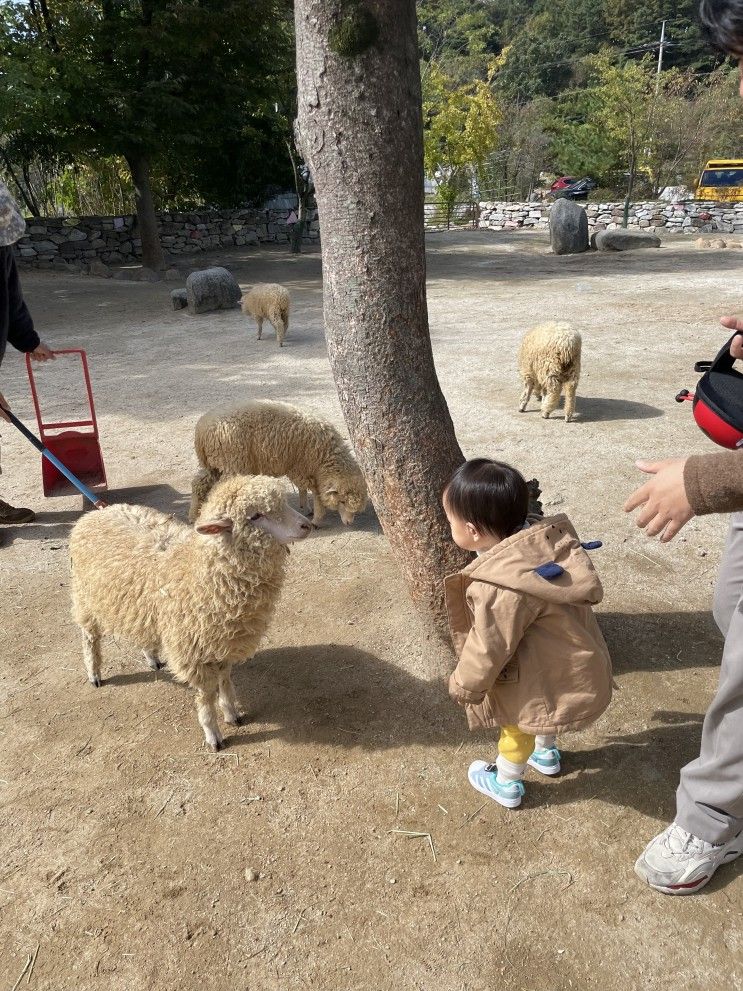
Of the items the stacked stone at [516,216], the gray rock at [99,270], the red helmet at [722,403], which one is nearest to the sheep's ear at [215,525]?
the red helmet at [722,403]

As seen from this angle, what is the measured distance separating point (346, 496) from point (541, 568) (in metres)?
2.83

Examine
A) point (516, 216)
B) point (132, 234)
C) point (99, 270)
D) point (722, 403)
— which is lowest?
point (99, 270)

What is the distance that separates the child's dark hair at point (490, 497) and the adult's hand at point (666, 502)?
491mm

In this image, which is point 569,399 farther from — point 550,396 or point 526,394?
point 526,394

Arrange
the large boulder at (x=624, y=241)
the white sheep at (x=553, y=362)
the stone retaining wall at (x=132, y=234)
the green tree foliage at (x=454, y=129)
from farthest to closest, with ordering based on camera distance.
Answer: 1. the green tree foliage at (x=454, y=129)
2. the large boulder at (x=624, y=241)
3. the stone retaining wall at (x=132, y=234)
4. the white sheep at (x=553, y=362)

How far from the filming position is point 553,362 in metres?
6.52

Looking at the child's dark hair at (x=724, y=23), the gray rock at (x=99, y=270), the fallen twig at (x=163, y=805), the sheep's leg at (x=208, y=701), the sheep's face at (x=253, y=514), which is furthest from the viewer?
the gray rock at (x=99, y=270)

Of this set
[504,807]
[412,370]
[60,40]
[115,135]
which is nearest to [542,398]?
[412,370]

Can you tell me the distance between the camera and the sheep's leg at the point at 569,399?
6570 mm

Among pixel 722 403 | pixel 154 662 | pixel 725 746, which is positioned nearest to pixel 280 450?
pixel 154 662

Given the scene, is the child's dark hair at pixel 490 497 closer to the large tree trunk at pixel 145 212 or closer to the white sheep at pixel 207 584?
the white sheep at pixel 207 584

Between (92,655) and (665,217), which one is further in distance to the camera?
(665,217)

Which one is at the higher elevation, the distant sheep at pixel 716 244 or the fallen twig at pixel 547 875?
the distant sheep at pixel 716 244

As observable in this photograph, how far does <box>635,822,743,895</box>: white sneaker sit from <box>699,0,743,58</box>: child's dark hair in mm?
2193
